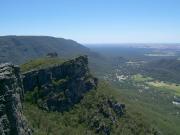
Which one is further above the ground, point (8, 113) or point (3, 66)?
point (3, 66)

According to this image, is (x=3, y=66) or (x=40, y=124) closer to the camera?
(x=3, y=66)

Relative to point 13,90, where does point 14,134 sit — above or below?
below

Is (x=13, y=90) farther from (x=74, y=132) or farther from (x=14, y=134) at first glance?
(x=74, y=132)

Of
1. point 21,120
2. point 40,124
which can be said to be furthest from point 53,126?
point 21,120

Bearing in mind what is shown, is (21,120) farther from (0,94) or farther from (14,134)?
(0,94)

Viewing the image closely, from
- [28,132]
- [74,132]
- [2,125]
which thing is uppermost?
[2,125]

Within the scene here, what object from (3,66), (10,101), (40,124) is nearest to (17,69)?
(3,66)

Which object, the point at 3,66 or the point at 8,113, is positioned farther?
the point at 3,66

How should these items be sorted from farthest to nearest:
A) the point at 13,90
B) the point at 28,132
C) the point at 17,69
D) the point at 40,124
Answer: the point at 40,124, the point at 17,69, the point at 28,132, the point at 13,90

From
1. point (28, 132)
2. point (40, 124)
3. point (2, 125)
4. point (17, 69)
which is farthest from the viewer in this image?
point (40, 124)
